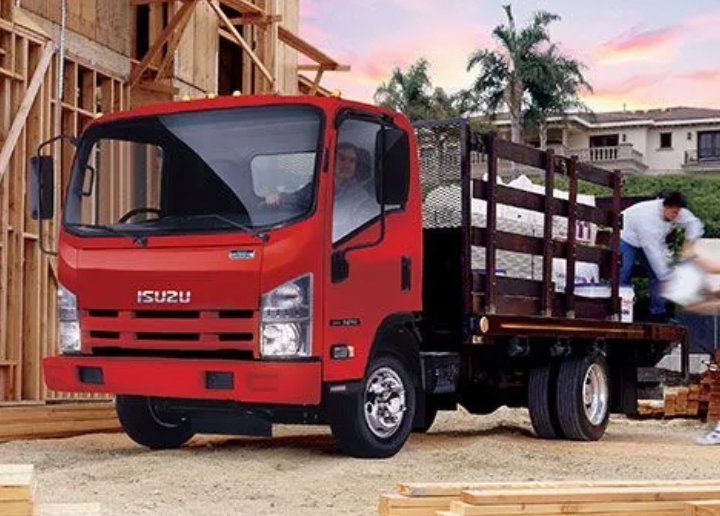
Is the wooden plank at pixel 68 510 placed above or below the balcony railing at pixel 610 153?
below

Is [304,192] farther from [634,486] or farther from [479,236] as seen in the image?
[634,486]

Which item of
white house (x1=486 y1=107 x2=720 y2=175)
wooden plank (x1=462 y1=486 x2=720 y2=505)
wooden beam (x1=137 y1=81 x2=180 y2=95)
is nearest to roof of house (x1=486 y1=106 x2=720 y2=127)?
white house (x1=486 y1=107 x2=720 y2=175)

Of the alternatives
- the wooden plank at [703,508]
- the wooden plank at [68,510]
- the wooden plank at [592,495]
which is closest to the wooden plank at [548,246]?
the wooden plank at [592,495]

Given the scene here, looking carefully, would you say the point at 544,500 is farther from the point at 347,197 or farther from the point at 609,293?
the point at 609,293

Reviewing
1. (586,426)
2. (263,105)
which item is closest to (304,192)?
(263,105)

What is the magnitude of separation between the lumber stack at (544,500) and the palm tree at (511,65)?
57659 mm

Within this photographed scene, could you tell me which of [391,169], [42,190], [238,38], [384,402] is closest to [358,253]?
[391,169]

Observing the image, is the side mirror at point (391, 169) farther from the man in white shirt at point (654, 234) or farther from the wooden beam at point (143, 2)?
the wooden beam at point (143, 2)

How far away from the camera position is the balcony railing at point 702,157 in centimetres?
7206

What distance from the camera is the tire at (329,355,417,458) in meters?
10.7

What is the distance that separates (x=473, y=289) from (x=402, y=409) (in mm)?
1461

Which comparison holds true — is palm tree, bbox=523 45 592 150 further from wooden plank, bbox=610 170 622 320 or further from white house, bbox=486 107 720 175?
wooden plank, bbox=610 170 622 320

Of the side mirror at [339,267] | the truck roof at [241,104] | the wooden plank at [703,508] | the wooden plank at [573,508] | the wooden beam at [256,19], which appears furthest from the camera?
the wooden beam at [256,19]

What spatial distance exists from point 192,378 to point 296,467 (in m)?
1.17
